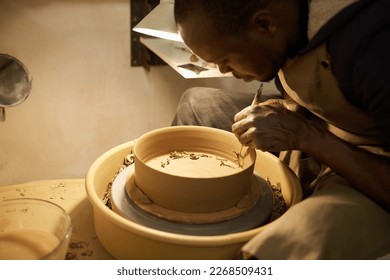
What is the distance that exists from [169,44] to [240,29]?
1.02m

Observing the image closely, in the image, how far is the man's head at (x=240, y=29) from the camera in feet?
3.24

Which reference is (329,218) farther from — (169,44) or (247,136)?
(169,44)

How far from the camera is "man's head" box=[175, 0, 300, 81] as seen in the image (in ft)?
3.24

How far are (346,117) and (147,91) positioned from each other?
1331 millimetres

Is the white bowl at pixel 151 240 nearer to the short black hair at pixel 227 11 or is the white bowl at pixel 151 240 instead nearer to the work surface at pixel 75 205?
the work surface at pixel 75 205

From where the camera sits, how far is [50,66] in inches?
77.6

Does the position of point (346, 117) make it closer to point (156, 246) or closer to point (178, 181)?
point (178, 181)

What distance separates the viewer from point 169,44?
1.98m

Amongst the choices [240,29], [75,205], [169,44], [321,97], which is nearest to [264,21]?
[240,29]

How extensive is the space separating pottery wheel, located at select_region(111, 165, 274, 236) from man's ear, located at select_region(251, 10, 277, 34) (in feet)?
1.66

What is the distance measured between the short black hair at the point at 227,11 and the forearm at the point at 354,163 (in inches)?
13.6

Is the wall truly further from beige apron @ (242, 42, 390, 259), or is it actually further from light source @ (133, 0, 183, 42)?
beige apron @ (242, 42, 390, 259)

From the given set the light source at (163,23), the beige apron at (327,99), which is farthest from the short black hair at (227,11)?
the light source at (163,23)
